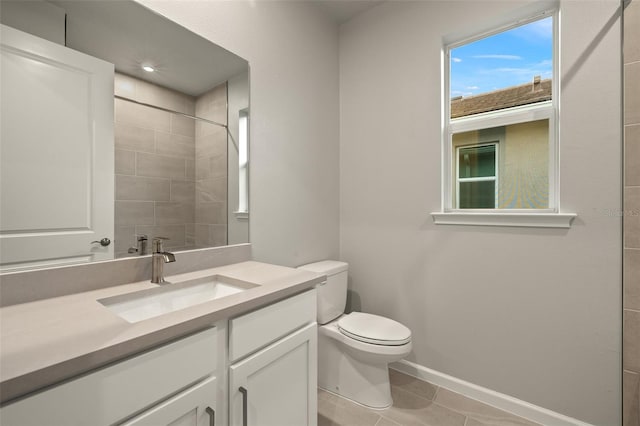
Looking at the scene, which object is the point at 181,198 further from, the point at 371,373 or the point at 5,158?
the point at 371,373

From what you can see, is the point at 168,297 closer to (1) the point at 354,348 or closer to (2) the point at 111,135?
(2) the point at 111,135

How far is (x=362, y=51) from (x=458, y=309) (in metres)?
1.99

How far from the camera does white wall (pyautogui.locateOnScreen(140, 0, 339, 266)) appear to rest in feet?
5.36

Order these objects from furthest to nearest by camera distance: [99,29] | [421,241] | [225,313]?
[421,241] → [99,29] → [225,313]

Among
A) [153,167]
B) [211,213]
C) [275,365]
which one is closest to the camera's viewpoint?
[275,365]

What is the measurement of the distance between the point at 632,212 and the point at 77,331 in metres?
Answer: 2.15

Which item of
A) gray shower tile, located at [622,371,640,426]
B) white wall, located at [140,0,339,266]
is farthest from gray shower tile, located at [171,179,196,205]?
gray shower tile, located at [622,371,640,426]

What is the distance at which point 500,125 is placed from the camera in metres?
1.79

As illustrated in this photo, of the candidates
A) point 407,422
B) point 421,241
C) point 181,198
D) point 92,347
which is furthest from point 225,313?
point 421,241

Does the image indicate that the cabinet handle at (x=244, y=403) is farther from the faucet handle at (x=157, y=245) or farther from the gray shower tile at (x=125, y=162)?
the gray shower tile at (x=125, y=162)

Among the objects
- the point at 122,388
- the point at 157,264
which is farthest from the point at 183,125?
the point at 122,388

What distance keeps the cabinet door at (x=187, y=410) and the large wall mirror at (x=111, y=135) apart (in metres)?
0.65

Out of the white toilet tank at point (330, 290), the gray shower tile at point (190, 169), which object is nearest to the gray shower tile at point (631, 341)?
the white toilet tank at point (330, 290)

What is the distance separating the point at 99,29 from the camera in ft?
3.69
